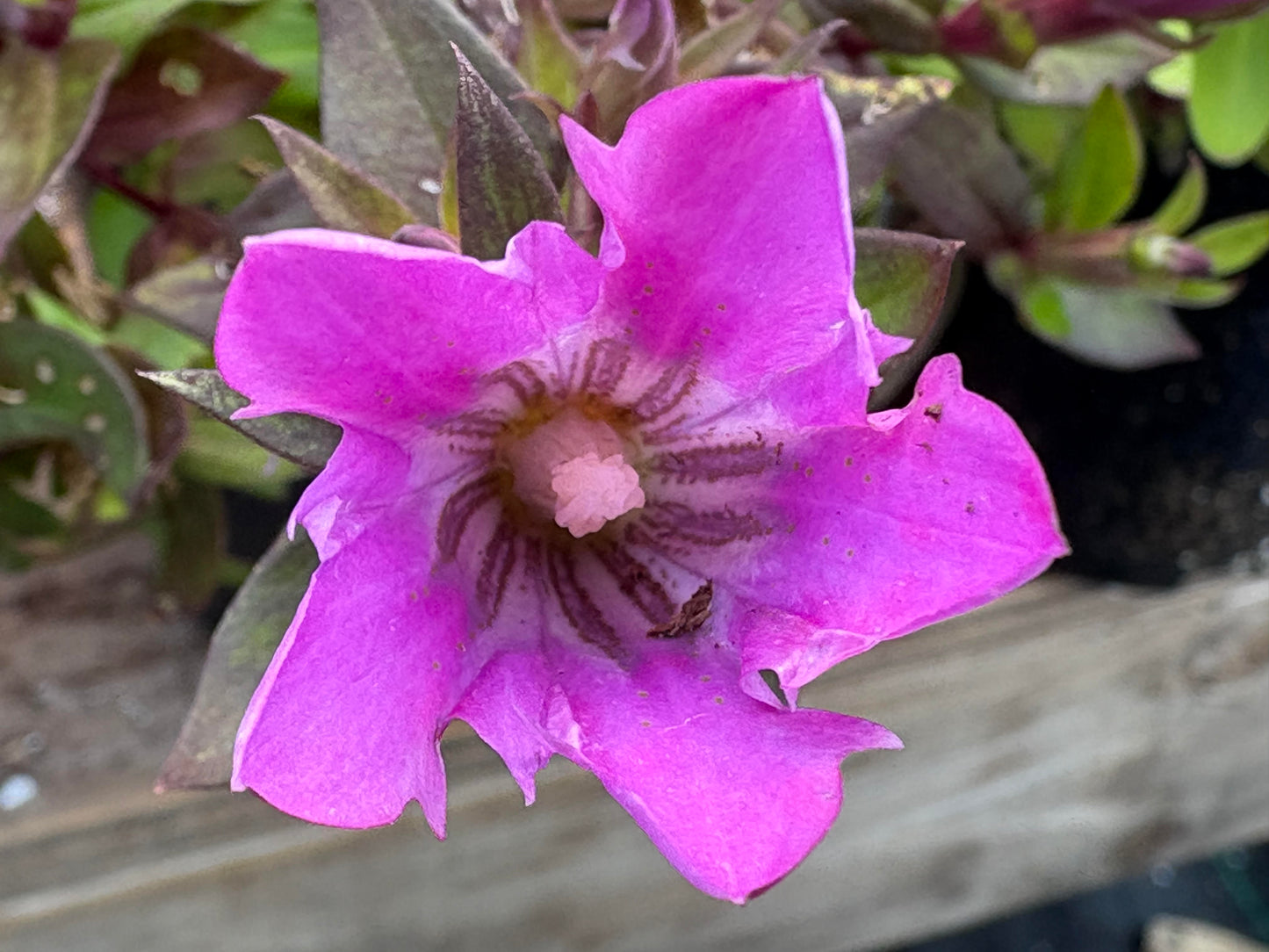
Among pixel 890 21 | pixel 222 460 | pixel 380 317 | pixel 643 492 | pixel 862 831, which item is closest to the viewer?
pixel 380 317

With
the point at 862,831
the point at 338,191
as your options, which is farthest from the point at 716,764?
the point at 862,831

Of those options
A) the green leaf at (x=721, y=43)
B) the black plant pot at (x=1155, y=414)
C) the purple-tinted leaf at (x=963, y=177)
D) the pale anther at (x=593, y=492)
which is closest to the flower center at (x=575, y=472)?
the pale anther at (x=593, y=492)

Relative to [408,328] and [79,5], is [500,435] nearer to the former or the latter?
[408,328]

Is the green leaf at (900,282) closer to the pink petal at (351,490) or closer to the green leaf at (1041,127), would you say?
the pink petal at (351,490)

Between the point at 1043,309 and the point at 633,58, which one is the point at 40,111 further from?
the point at 1043,309

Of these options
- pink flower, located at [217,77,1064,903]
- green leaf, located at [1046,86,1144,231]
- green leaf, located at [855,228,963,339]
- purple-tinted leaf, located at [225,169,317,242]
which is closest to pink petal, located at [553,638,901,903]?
pink flower, located at [217,77,1064,903]

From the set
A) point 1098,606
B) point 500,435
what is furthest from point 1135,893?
point 500,435
